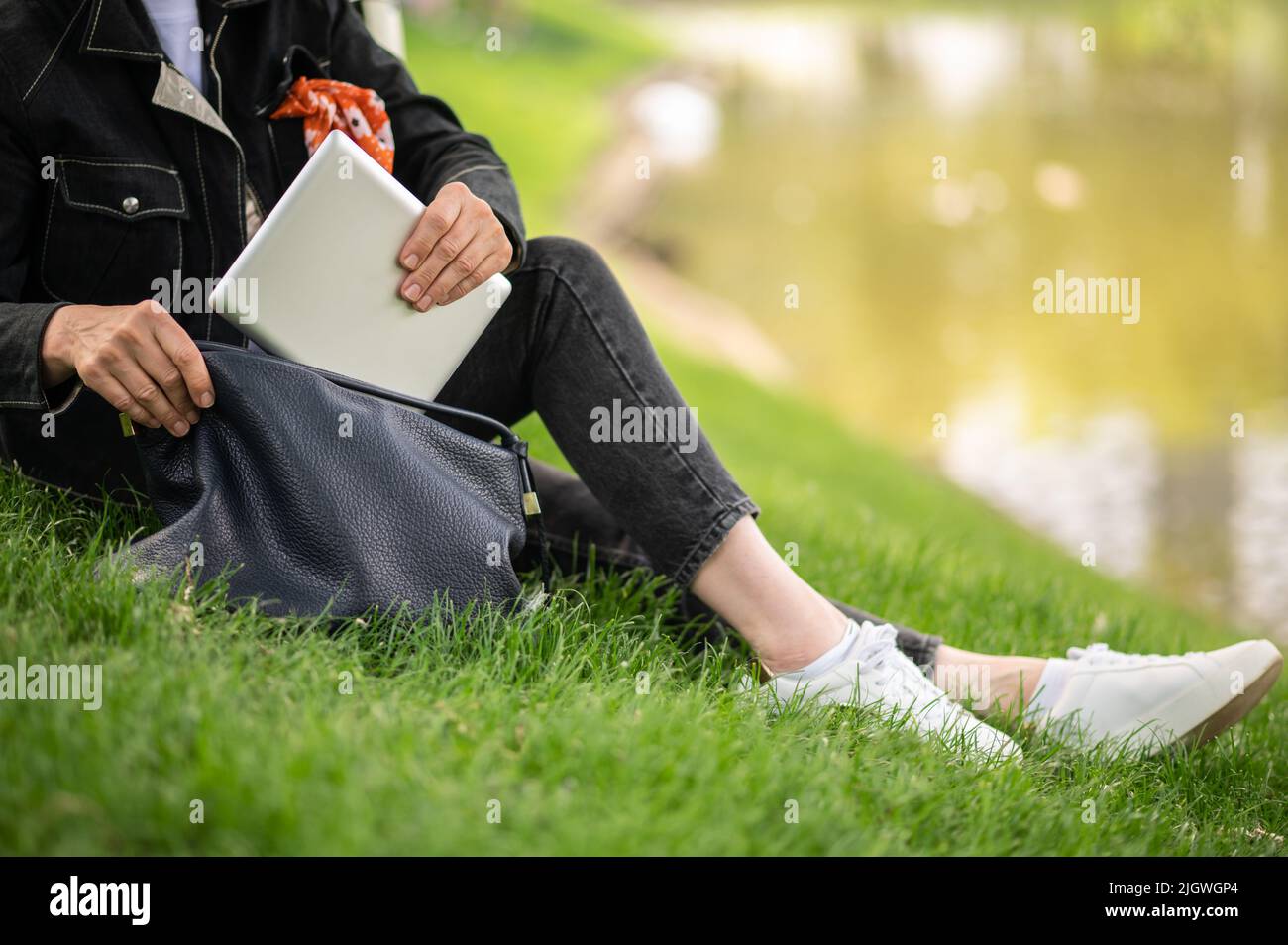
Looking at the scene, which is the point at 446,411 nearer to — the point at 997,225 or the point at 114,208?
the point at 114,208

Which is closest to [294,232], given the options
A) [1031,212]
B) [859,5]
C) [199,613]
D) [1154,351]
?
[199,613]

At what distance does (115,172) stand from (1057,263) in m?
8.90

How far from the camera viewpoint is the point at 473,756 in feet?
4.14

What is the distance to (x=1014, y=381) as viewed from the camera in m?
7.47

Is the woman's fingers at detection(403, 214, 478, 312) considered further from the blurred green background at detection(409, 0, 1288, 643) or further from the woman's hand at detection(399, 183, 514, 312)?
the blurred green background at detection(409, 0, 1288, 643)

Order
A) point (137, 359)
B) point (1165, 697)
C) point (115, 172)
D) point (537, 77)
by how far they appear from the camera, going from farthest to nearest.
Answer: point (537, 77), point (1165, 697), point (115, 172), point (137, 359)

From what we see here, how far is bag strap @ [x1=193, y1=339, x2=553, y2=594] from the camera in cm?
149

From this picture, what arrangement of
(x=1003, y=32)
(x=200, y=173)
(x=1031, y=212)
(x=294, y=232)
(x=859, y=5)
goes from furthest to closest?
(x=859, y=5) < (x=1003, y=32) < (x=1031, y=212) < (x=200, y=173) < (x=294, y=232)

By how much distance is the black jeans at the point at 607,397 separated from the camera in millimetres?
1695

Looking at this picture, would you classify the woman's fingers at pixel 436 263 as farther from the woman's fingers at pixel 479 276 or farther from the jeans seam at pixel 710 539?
the jeans seam at pixel 710 539

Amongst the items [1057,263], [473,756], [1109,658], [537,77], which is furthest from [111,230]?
[537,77]
